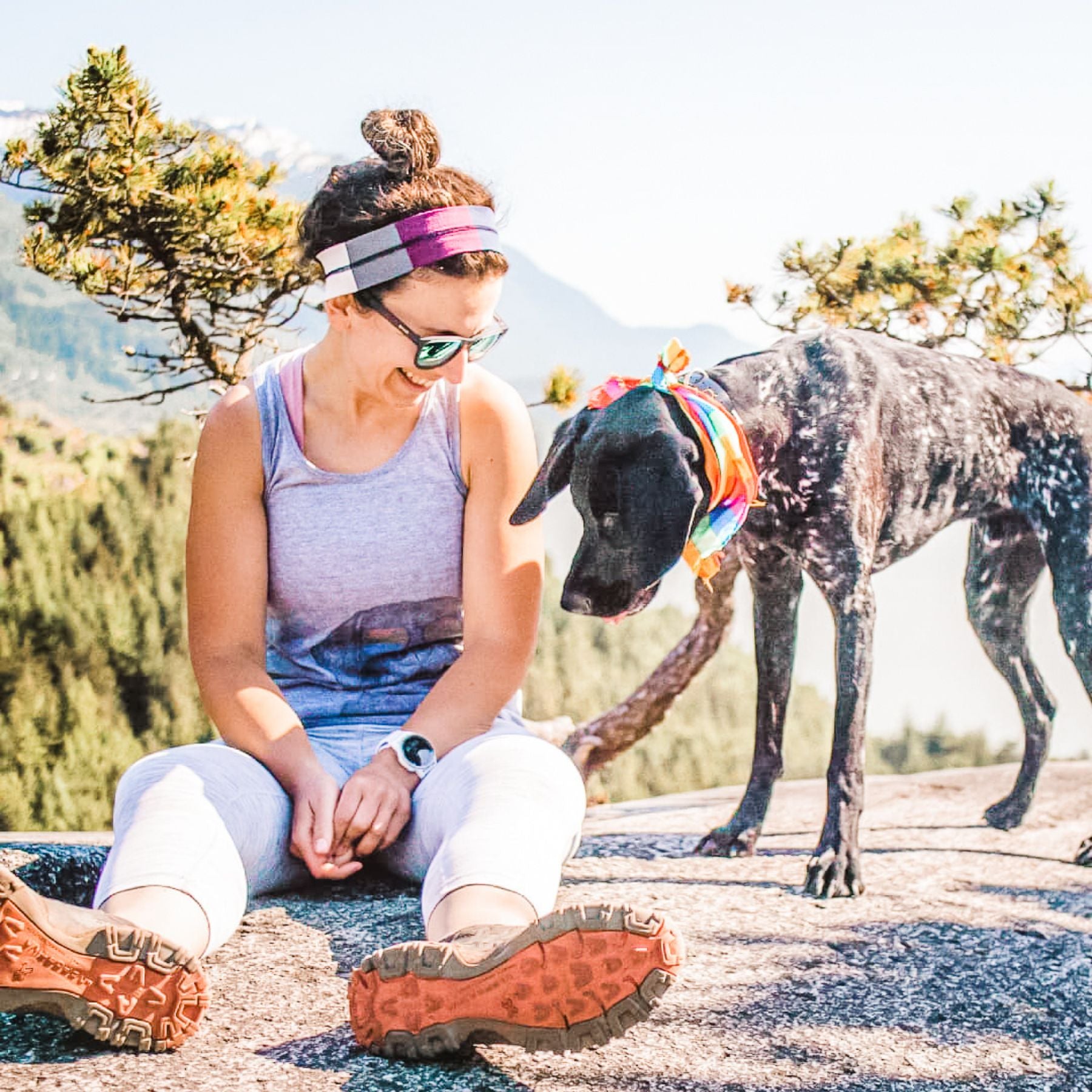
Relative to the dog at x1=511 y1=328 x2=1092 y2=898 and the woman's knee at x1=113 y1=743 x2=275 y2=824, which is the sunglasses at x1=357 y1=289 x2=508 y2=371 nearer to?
Result: the dog at x1=511 y1=328 x2=1092 y2=898

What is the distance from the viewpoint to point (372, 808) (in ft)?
6.37

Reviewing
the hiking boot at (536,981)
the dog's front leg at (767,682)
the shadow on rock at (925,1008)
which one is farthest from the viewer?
the dog's front leg at (767,682)

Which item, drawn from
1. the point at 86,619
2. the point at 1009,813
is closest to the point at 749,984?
the point at 1009,813

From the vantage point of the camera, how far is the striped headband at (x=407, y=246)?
2.06 metres

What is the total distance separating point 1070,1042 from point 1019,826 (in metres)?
1.53

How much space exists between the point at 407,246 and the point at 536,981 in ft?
3.85

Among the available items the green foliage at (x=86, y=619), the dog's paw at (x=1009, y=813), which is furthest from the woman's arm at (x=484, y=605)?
the green foliage at (x=86, y=619)

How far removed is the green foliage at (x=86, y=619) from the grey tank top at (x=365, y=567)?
2.37 meters

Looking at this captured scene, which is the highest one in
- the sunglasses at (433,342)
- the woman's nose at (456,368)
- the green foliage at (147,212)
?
the green foliage at (147,212)

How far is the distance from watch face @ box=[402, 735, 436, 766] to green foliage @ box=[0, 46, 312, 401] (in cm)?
195

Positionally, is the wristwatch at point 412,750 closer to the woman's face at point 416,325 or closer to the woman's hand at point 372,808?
the woman's hand at point 372,808

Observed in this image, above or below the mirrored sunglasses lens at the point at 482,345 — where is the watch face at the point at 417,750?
below

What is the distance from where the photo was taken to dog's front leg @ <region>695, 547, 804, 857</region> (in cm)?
288

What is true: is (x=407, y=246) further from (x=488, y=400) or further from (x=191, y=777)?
(x=191, y=777)
